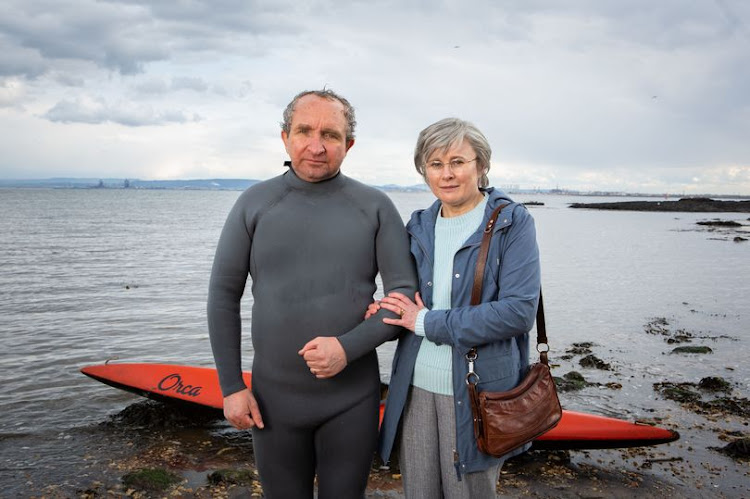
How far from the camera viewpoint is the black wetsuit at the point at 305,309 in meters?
2.69

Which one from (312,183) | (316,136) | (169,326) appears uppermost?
(316,136)

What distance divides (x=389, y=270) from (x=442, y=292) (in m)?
0.26

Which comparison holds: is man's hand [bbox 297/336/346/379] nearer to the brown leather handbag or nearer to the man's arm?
the man's arm

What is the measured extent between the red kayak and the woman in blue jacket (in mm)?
2628

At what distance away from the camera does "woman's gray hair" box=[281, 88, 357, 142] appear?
8.87ft

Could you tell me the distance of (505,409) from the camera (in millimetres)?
2594

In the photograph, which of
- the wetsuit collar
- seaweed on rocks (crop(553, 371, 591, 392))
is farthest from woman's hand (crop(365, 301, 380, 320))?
seaweed on rocks (crop(553, 371, 591, 392))

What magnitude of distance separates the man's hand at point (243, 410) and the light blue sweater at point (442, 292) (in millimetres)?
726

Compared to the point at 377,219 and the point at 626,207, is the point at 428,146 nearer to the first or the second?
the point at 377,219

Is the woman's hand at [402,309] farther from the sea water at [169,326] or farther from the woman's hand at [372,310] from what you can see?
the sea water at [169,326]

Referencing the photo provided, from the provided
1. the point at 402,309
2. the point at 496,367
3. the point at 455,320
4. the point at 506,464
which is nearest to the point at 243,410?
the point at 402,309

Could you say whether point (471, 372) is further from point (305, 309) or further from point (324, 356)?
point (305, 309)

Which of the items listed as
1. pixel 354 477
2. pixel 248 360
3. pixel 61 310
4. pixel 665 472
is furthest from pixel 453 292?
pixel 61 310

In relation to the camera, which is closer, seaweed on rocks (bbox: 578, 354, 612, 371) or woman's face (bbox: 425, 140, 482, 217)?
woman's face (bbox: 425, 140, 482, 217)
